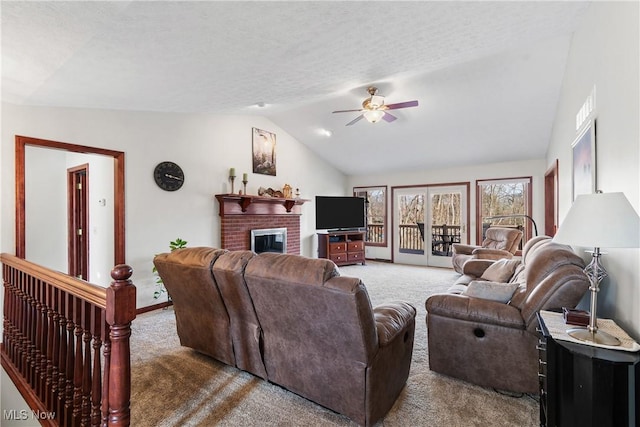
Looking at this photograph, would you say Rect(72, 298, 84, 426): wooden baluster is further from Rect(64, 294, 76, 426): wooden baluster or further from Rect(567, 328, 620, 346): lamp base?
Rect(567, 328, 620, 346): lamp base

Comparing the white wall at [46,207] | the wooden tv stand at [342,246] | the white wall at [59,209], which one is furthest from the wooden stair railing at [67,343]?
the wooden tv stand at [342,246]

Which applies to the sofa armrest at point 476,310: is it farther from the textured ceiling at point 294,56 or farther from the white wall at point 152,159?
the white wall at point 152,159

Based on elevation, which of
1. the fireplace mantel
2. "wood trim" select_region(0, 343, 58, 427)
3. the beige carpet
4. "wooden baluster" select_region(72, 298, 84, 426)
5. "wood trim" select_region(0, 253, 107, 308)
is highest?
the fireplace mantel

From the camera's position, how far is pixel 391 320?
195cm

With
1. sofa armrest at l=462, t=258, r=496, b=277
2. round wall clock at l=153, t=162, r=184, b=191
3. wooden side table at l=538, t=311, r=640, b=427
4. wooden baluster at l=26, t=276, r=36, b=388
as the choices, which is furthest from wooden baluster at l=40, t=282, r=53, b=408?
sofa armrest at l=462, t=258, r=496, b=277

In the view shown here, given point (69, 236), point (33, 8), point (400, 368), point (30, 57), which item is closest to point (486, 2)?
point (400, 368)

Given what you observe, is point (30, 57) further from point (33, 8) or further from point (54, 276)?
point (54, 276)

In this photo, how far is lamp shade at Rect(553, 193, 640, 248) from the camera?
1.34m

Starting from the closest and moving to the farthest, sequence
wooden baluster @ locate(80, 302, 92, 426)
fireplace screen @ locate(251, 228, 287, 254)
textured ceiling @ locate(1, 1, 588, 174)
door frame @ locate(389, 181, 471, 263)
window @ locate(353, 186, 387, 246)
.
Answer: wooden baluster @ locate(80, 302, 92, 426) < textured ceiling @ locate(1, 1, 588, 174) < fireplace screen @ locate(251, 228, 287, 254) < door frame @ locate(389, 181, 471, 263) < window @ locate(353, 186, 387, 246)

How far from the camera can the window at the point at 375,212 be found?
7.77 metres

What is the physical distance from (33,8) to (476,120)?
5082mm

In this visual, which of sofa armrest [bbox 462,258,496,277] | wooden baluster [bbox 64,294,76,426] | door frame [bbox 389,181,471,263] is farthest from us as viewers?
door frame [bbox 389,181,471,263]

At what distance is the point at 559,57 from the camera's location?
3.44 metres

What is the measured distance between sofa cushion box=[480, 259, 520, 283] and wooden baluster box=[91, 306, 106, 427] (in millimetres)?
3336
